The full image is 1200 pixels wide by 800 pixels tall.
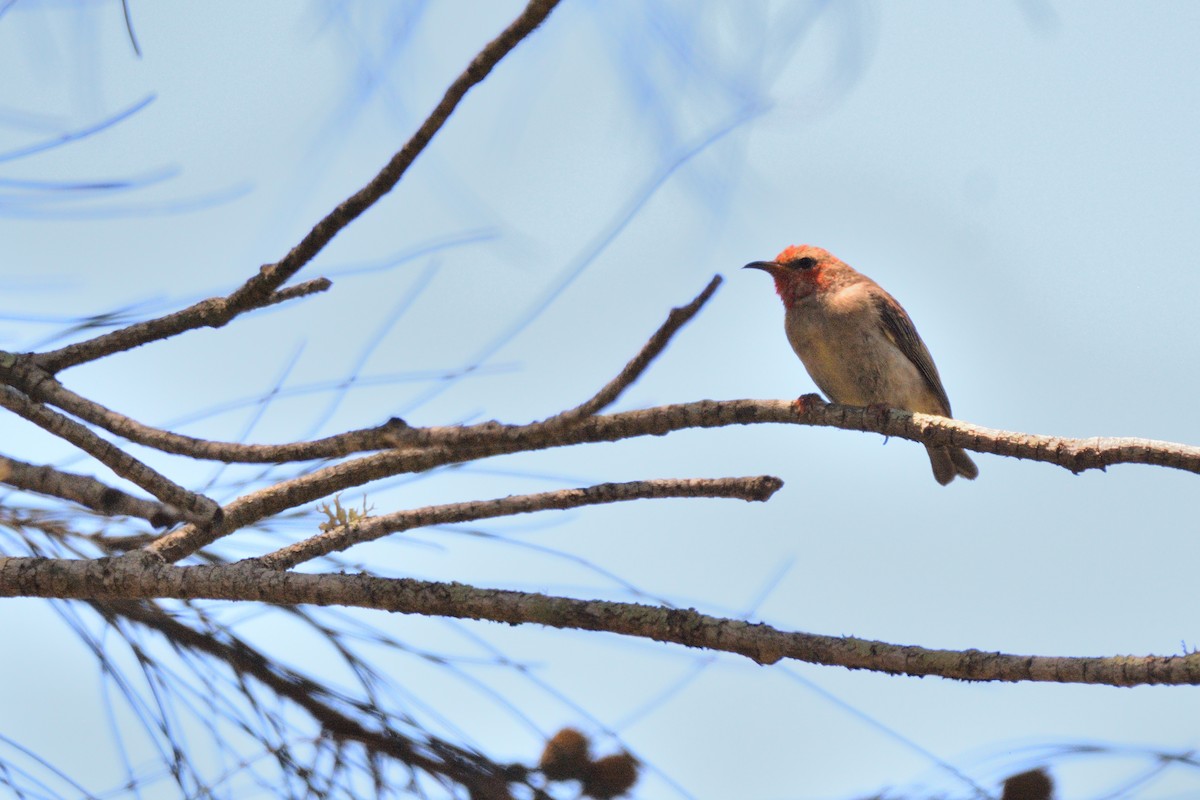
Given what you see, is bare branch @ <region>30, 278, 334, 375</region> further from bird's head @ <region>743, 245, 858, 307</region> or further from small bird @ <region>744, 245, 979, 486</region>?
bird's head @ <region>743, 245, 858, 307</region>

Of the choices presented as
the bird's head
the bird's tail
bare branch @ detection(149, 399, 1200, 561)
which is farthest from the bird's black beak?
bare branch @ detection(149, 399, 1200, 561)

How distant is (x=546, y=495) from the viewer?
2.34 metres

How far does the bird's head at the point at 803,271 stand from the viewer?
504 centimetres

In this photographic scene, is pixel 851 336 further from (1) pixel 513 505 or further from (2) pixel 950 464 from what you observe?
(1) pixel 513 505

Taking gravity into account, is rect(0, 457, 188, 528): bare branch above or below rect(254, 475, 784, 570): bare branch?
below

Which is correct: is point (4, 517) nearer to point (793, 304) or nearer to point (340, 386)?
point (340, 386)

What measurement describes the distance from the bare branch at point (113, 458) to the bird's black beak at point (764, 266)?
142 inches

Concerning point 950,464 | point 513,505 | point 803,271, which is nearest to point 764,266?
point 803,271

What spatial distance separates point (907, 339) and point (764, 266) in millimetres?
711

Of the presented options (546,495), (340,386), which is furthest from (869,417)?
(340,386)

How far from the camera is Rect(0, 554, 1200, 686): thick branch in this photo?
1.57 m

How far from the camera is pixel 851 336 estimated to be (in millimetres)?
4773

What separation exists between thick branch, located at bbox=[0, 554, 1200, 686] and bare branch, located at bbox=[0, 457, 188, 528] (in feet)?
0.39

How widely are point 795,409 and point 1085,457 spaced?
0.49 metres
